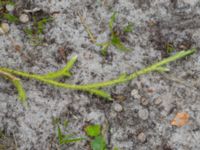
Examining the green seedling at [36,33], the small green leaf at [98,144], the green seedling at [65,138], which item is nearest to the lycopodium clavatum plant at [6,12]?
the green seedling at [36,33]

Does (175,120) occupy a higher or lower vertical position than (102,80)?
lower

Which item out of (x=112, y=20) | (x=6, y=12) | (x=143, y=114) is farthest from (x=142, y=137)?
(x=6, y=12)

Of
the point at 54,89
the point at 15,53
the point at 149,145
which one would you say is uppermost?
the point at 15,53

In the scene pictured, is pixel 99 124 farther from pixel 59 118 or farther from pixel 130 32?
pixel 130 32

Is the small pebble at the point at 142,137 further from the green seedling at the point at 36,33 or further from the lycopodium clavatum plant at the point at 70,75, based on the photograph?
the green seedling at the point at 36,33

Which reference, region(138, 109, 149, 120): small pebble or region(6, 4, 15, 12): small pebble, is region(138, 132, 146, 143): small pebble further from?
region(6, 4, 15, 12): small pebble

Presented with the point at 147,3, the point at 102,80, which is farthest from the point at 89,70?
the point at 147,3
